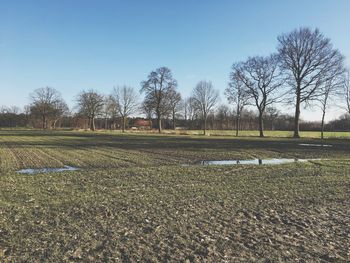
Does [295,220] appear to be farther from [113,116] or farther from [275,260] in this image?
[113,116]

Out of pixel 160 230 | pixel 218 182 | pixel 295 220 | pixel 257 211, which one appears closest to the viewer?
pixel 160 230

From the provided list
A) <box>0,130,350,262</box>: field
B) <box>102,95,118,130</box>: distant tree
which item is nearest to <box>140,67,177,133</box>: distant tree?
<box>102,95,118,130</box>: distant tree

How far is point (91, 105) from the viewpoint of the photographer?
325 feet

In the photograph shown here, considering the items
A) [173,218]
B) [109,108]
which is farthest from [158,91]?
[173,218]

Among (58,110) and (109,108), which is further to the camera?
(58,110)

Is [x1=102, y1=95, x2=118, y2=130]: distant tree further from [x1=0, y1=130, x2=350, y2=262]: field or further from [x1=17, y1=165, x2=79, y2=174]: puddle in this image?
[x1=0, y1=130, x2=350, y2=262]: field

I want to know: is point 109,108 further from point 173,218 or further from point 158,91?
point 173,218

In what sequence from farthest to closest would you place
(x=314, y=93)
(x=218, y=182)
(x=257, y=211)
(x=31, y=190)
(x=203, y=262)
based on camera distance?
(x=314, y=93), (x=218, y=182), (x=31, y=190), (x=257, y=211), (x=203, y=262)

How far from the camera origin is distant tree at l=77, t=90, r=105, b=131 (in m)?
99.2

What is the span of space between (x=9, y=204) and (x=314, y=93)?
52708mm

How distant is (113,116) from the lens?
103m

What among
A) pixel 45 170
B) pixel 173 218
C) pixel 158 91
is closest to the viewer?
pixel 173 218

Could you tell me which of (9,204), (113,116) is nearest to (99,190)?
(9,204)

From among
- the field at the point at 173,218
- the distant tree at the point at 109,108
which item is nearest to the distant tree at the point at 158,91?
the distant tree at the point at 109,108
